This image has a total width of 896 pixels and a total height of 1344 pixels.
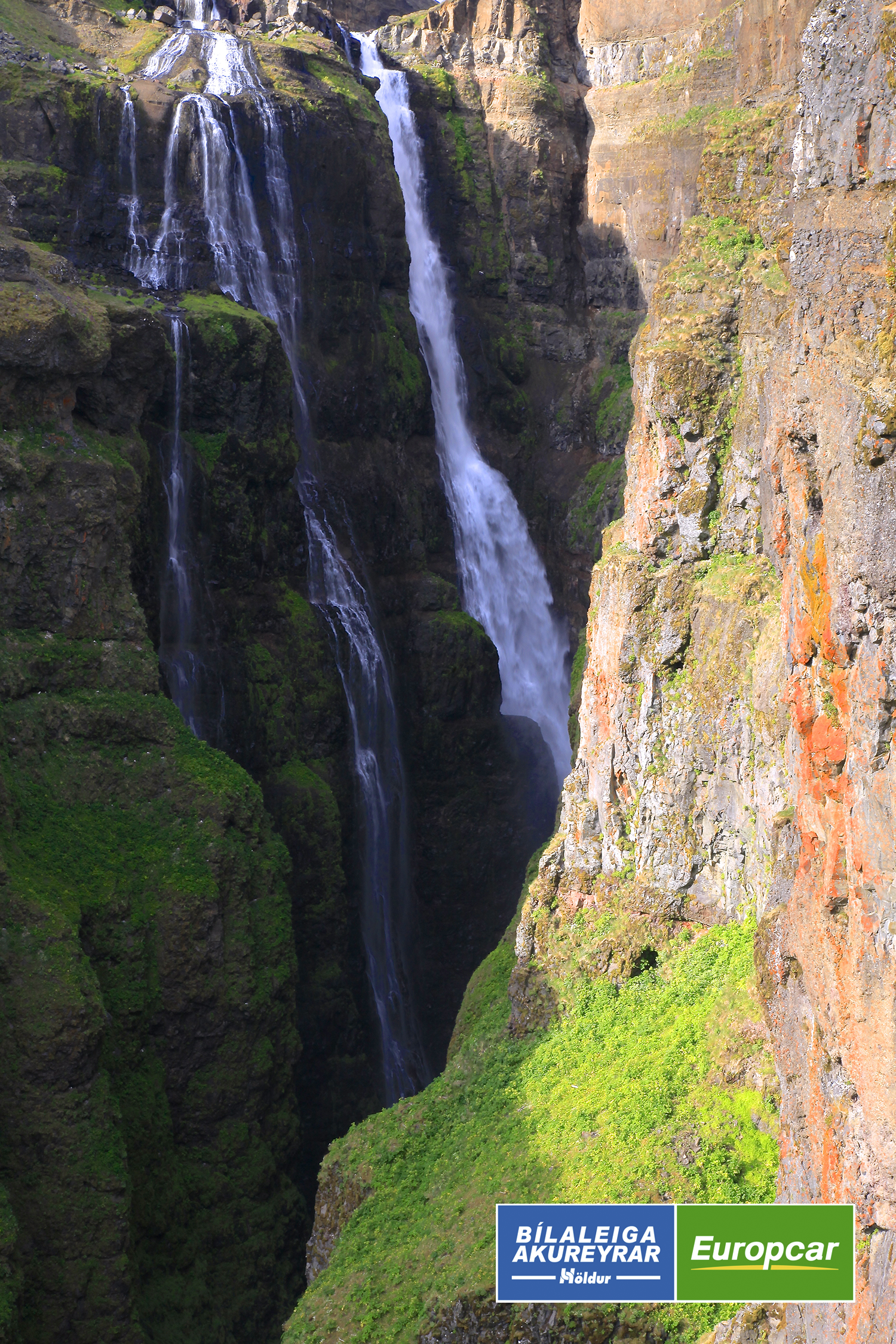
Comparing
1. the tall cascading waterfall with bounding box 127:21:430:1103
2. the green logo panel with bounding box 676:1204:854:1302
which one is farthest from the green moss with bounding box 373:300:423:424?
the green logo panel with bounding box 676:1204:854:1302

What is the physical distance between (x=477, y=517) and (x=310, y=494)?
7862 millimetres

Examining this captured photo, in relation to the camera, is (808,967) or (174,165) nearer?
(808,967)

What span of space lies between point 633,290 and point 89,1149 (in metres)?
35.2

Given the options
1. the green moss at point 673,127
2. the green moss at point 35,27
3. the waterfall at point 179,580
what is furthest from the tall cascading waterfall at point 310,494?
the green moss at point 673,127

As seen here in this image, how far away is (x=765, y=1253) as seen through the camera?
13484 mm

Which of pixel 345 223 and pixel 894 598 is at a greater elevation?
pixel 345 223

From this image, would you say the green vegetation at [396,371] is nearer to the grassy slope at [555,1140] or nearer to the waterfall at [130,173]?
the waterfall at [130,173]

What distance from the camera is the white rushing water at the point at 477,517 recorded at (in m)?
41.8

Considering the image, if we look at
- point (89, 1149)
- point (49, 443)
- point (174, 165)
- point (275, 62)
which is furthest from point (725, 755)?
point (275, 62)

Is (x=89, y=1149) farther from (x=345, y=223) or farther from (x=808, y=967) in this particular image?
(x=345, y=223)

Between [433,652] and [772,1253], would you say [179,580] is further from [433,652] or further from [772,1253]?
[772,1253]

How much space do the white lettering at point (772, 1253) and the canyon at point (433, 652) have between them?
59 centimetres

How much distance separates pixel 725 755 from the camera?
21031 millimetres

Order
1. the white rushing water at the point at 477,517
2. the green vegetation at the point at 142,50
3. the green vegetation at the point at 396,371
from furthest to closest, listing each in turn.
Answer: the white rushing water at the point at 477,517, the green vegetation at the point at 396,371, the green vegetation at the point at 142,50
